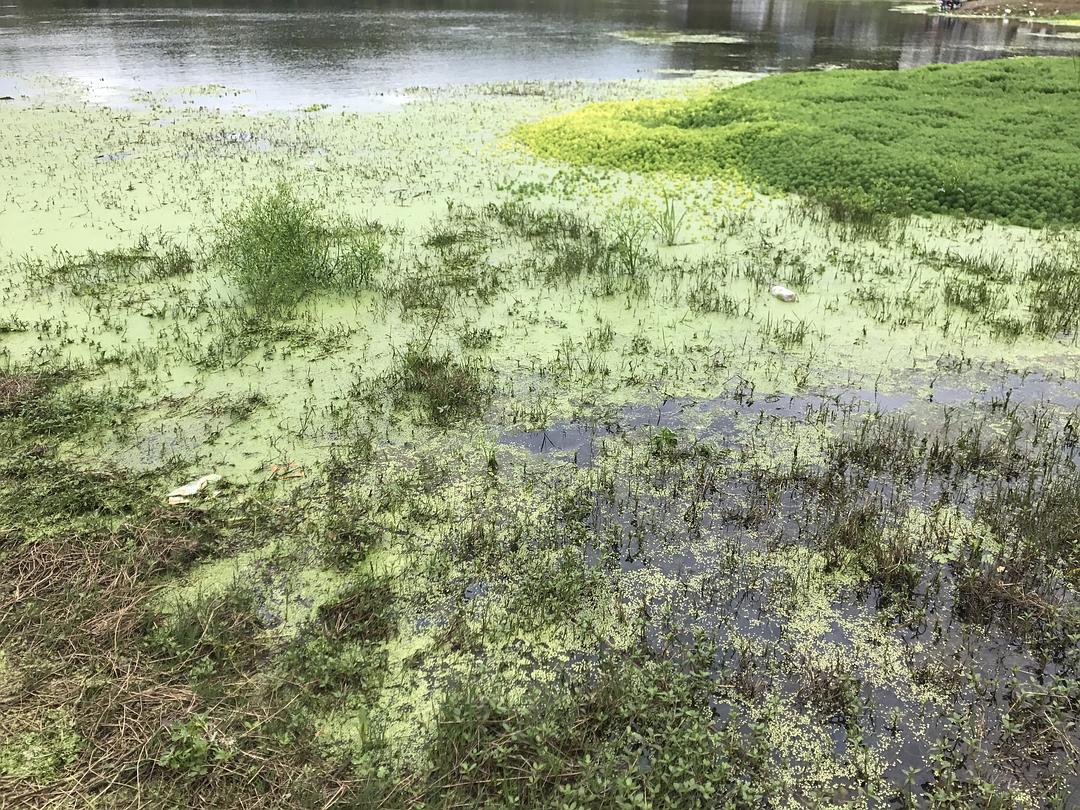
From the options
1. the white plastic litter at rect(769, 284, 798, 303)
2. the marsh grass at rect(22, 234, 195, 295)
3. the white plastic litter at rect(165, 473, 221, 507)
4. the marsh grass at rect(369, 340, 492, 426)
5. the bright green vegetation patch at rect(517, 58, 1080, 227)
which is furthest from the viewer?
the bright green vegetation patch at rect(517, 58, 1080, 227)

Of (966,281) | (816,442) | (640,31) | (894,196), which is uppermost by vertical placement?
(640,31)

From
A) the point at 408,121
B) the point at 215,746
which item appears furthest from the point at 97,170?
the point at 215,746

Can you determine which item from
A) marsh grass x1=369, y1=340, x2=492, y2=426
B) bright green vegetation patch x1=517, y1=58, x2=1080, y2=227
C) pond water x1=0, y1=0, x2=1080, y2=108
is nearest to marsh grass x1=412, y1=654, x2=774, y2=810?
marsh grass x1=369, y1=340, x2=492, y2=426

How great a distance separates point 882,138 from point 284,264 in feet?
35.0

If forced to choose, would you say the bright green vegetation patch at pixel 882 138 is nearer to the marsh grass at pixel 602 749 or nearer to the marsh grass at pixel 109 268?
the marsh grass at pixel 109 268

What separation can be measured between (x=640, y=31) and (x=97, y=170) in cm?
3055

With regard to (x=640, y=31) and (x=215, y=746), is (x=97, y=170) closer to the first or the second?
(x=215, y=746)

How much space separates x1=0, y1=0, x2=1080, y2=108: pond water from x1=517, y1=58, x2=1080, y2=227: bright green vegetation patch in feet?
26.3

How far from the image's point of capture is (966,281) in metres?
8.22

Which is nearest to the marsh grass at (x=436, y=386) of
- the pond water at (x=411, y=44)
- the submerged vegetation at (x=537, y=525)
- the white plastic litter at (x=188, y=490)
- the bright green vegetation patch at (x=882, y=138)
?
the submerged vegetation at (x=537, y=525)

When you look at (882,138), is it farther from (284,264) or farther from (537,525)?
(537,525)

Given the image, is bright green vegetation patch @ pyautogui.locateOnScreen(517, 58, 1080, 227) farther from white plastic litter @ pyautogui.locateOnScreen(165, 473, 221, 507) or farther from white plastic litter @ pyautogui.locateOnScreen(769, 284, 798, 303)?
white plastic litter @ pyautogui.locateOnScreen(165, 473, 221, 507)

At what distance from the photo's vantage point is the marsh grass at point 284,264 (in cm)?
773

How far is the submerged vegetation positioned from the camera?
3260mm
